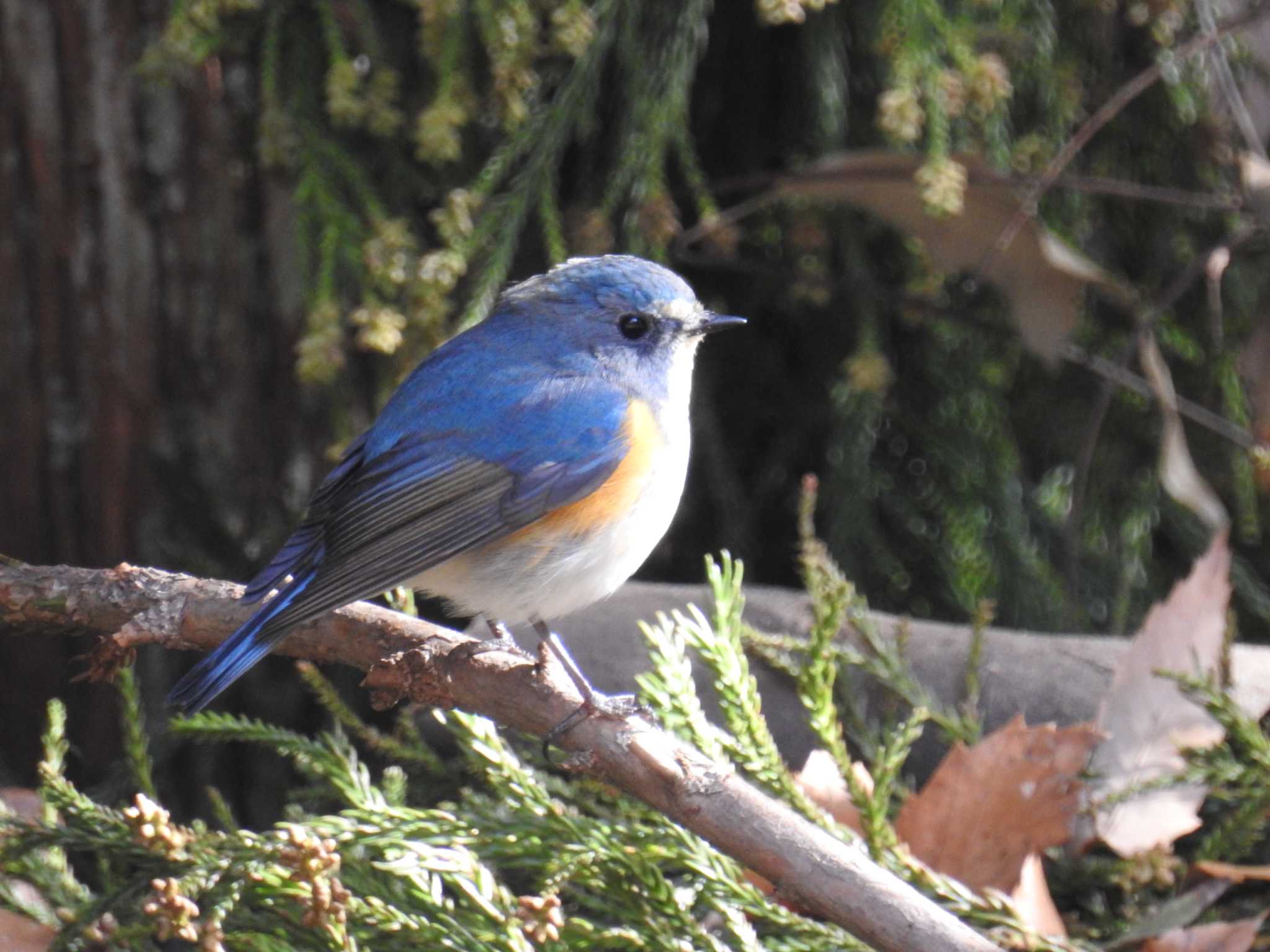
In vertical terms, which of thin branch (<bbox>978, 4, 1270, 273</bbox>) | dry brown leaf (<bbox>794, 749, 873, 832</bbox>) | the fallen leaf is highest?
thin branch (<bbox>978, 4, 1270, 273</bbox>)

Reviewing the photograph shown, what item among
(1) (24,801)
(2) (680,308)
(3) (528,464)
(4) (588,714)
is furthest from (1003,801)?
(1) (24,801)

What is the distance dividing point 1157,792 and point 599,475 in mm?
849

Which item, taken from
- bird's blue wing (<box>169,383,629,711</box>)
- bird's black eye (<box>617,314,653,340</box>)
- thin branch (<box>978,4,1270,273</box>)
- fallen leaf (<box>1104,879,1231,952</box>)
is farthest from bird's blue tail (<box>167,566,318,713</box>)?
thin branch (<box>978,4,1270,273</box>)

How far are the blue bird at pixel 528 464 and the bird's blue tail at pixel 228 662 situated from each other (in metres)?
0.08

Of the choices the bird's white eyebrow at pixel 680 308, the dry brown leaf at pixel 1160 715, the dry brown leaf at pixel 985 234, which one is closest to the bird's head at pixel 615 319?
the bird's white eyebrow at pixel 680 308

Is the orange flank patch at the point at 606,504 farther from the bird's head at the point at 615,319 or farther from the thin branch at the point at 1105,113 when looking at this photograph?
the thin branch at the point at 1105,113

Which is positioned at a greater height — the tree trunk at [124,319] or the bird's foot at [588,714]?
the tree trunk at [124,319]

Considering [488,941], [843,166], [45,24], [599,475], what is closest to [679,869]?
[488,941]

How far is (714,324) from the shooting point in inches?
84.2

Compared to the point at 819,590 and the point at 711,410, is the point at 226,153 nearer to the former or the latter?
the point at 711,410

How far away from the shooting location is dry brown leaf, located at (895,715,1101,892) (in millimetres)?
1621

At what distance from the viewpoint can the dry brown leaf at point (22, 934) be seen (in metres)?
1.54

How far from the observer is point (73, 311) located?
266 cm

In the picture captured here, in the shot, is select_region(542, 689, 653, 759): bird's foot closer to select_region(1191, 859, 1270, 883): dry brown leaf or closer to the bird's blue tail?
the bird's blue tail
